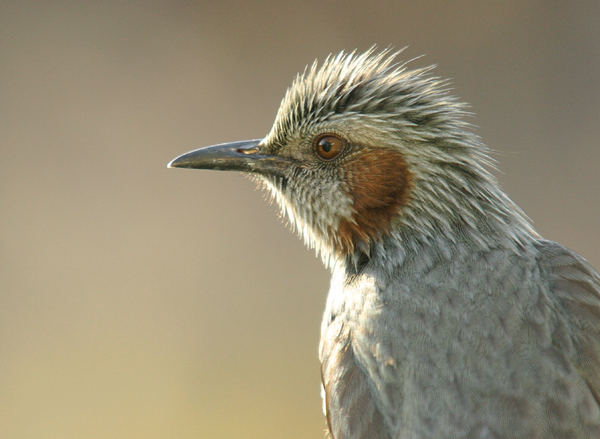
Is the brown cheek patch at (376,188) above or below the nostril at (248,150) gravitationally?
below

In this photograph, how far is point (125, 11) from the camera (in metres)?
4.90

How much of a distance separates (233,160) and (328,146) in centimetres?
38

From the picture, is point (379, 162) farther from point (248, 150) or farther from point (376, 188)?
point (248, 150)

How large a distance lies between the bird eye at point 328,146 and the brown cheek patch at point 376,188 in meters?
0.08

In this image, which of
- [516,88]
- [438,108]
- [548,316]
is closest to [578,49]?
[516,88]

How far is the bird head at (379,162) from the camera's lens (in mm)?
1970

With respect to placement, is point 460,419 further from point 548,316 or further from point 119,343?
point 119,343

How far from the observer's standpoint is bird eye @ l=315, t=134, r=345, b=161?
2.08 metres

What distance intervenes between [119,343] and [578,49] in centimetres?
410

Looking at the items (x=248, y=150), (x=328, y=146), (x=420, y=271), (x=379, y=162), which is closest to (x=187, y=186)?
(x=248, y=150)

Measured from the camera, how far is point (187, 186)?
4906 mm

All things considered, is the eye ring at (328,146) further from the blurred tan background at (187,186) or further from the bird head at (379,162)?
the blurred tan background at (187,186)

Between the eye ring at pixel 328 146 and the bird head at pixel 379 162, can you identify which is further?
the eye ring at pixel 328 146

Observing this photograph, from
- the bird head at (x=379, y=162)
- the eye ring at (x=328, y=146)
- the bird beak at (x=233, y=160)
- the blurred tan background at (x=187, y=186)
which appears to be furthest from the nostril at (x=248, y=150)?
the blurred tan background at (x=187, y=186)
